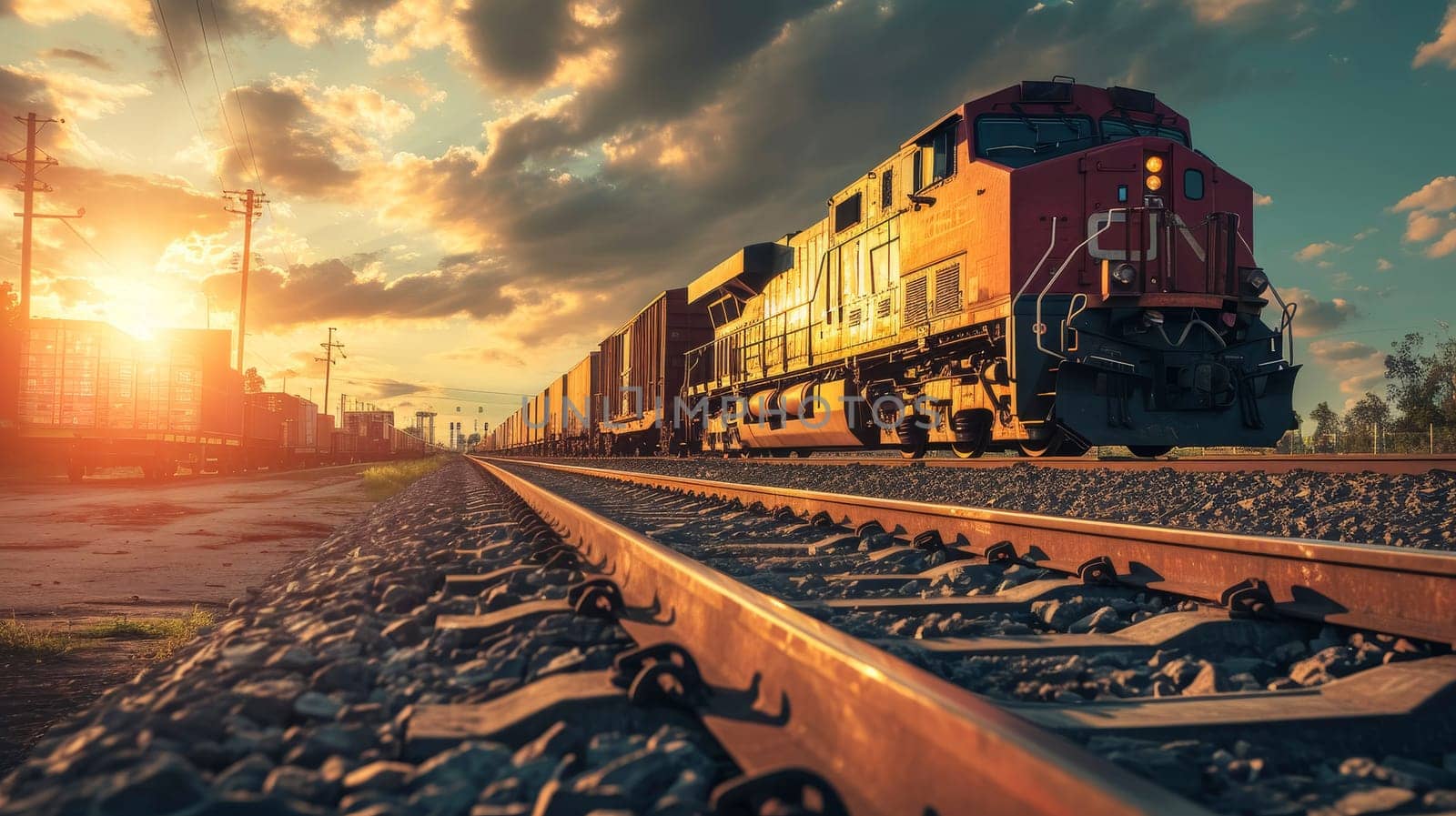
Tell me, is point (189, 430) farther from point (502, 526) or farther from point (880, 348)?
point (502, 526)

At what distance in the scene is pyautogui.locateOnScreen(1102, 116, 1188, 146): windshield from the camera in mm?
8453

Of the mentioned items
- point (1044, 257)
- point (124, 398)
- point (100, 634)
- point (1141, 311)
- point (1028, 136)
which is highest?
point (1028, 136)

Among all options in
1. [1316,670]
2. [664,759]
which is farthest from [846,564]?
[664,759]

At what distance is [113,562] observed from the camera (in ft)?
22.9

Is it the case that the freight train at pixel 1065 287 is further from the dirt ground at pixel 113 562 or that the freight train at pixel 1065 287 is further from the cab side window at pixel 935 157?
the dirt ground at pixel 113 562

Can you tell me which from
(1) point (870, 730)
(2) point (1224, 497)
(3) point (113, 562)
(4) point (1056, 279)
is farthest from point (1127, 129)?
(3) point (113, 562)

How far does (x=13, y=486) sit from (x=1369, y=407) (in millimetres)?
105490

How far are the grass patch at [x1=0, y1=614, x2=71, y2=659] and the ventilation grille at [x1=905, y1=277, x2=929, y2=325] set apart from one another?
7.76 metres

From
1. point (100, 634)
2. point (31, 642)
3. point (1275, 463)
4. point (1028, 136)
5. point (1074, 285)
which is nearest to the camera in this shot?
Result: point (31, 642)

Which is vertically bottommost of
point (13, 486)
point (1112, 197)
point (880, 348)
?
point (13, 486)

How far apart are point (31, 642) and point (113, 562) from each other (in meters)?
3.30

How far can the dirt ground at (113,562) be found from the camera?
361 centimetres

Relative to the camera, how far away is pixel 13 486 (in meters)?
17.0

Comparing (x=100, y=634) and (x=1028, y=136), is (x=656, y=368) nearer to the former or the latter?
(x=1028, y=136)
